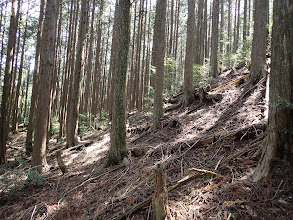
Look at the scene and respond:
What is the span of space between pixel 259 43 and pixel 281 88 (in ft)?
16.8

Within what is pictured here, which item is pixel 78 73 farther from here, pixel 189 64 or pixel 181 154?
pixel 181 154

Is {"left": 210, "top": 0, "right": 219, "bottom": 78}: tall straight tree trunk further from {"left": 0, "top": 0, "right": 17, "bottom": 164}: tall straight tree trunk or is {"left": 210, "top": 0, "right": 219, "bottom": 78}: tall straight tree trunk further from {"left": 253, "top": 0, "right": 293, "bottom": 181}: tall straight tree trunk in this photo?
{"left": 0, "top": 0, "right": 17, "bottom": 164}: tall straight tree trunk

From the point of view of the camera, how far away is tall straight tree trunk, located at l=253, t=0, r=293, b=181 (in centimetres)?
260

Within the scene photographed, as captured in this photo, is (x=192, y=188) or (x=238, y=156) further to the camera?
(x=238, y=156)

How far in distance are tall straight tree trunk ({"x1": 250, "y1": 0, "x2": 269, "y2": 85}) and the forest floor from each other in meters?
0.49

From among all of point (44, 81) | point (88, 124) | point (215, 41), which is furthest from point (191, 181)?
point (88, 124)

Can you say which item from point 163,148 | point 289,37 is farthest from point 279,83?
point 163,148

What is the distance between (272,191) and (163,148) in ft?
10.6

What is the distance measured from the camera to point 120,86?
17.2 feet

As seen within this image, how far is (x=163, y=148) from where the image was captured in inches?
216

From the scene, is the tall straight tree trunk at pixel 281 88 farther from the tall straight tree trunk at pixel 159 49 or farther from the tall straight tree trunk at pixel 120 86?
the tall straight tree trunk at pixel 159 49

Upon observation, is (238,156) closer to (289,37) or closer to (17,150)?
(289,37)

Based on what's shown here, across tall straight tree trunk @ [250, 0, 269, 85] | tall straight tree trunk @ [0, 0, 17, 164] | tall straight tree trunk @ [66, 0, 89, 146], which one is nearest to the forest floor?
tall straight tree trunk @ [250, 0, 269, 85]

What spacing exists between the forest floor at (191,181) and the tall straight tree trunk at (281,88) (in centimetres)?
15
